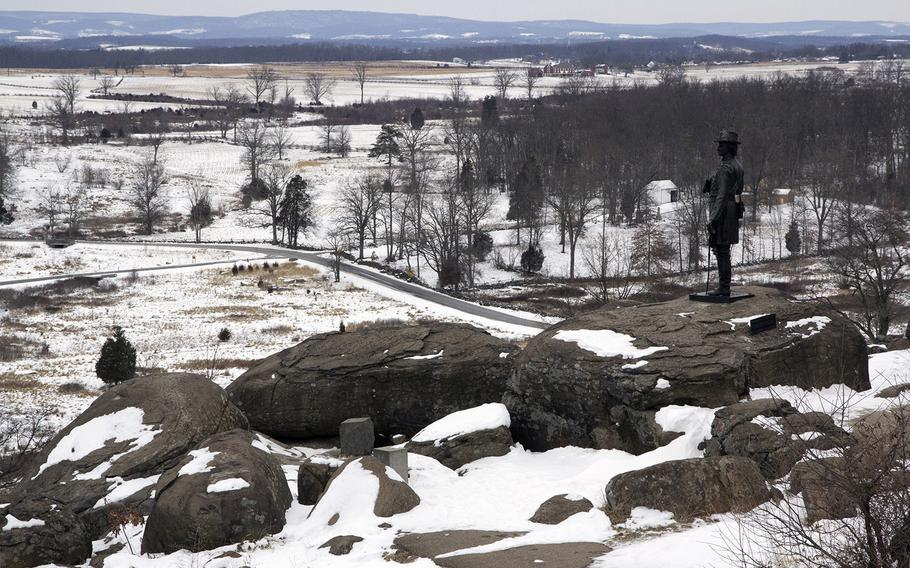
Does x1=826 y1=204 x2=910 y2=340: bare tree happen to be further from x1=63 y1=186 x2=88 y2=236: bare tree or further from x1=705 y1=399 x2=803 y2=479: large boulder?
x1=63 y1=186 x2=88 y2=236: bare tree

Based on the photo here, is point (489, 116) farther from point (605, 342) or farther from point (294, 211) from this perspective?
point (605, 342)

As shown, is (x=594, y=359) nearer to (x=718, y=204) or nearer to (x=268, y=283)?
(x=718, y=204)

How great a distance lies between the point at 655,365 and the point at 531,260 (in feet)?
202

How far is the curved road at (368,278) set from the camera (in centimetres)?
5569

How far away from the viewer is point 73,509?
15.5 m

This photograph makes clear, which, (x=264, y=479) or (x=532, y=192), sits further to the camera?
(x=532, y=192)

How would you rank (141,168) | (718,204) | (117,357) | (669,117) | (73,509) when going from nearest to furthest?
(73,509)
(718,204)
(117,357)
(141,168)
(669,117)

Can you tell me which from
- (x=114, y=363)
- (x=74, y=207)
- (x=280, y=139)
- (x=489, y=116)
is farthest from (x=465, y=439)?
(x=280, y=139)

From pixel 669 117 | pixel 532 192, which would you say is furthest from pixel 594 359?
pixel 669 117

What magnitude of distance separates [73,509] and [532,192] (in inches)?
2972

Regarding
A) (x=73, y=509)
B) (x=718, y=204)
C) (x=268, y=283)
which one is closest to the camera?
(x=73, y=509)

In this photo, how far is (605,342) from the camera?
58.0ft

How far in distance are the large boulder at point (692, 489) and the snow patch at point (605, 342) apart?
4.18 meters

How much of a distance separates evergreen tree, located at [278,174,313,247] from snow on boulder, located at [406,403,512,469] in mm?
72437
